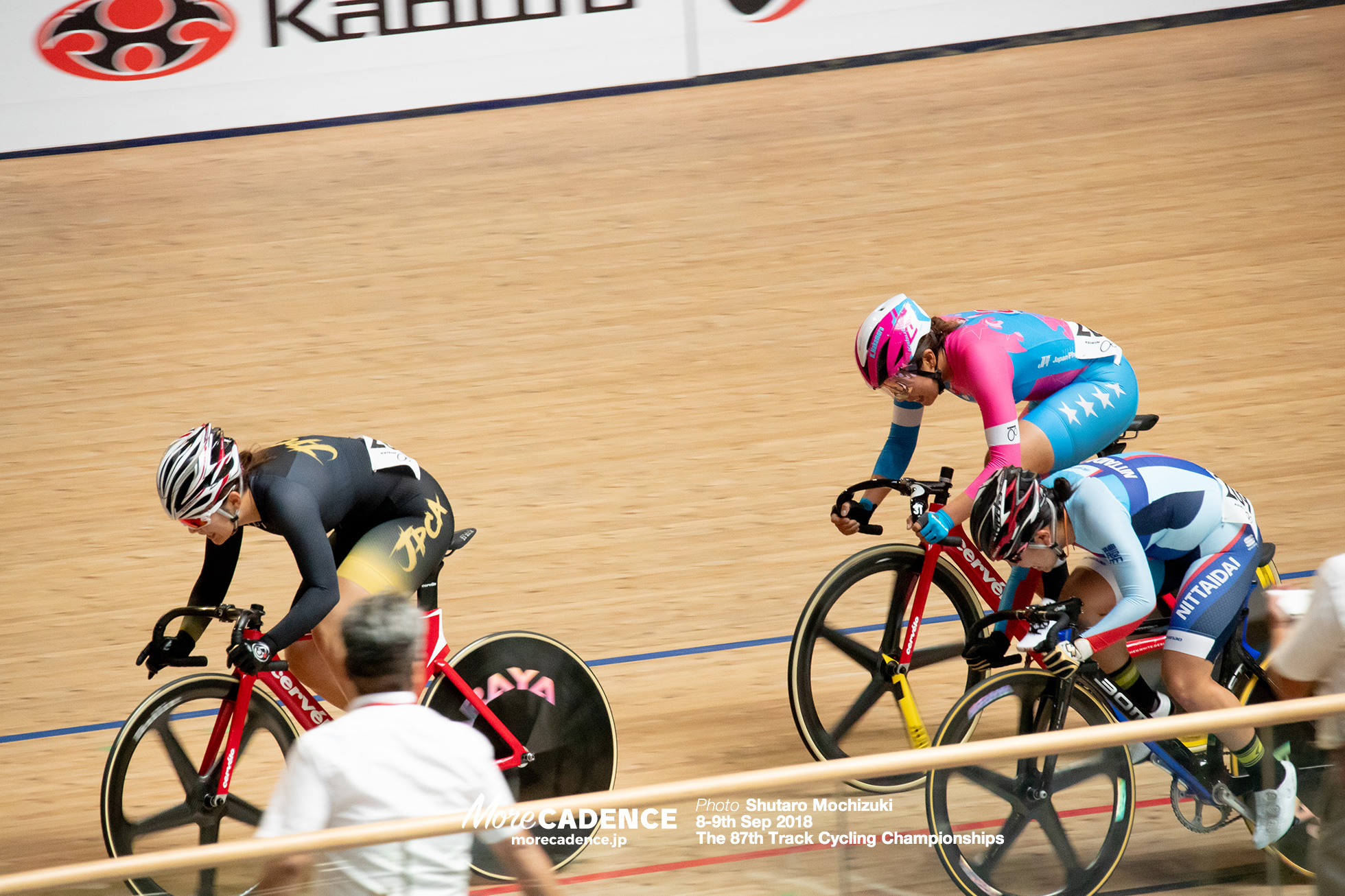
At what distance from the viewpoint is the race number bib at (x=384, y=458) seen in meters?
3.28

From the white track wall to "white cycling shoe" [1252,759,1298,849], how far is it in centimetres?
694

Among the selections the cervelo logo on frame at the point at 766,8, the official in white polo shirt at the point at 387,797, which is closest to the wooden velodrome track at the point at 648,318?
the cervelo logo on frame at the point at 766,8

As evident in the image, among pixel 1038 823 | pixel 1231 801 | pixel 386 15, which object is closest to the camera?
pixel 1038 823

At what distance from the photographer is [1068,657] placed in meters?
2.87

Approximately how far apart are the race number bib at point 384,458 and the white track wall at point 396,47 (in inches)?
216

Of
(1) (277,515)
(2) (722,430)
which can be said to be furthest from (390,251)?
(1) (277,515)

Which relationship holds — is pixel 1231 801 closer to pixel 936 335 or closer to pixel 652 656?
pixel 936 335

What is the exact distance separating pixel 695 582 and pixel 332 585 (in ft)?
6.37

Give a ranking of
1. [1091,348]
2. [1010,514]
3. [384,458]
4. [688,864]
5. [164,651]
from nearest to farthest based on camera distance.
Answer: [688,864]
[1010,514]
[164,651]
[384,458]
[1091,348]

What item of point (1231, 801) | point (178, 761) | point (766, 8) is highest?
point (766, 8)

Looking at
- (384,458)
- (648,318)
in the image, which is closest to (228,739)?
(384,458)

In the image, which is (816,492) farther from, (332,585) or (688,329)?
(332,585)

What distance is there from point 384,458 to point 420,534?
211 millimetres

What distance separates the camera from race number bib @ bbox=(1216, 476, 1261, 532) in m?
3.04
